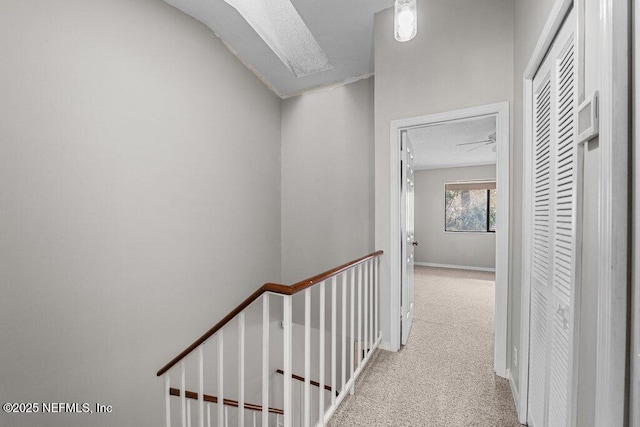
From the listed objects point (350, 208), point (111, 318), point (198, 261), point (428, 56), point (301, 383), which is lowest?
point (301, 383)

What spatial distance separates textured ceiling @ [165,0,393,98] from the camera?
233 cm

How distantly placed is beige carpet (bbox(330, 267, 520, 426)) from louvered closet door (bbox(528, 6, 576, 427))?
0.33m

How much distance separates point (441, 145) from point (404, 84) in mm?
2708

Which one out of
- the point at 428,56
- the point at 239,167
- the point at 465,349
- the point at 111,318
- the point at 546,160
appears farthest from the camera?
the point at 239,167

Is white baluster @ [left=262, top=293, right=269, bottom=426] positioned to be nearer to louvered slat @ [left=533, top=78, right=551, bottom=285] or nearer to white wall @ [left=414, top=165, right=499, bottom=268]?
louvered slat @ [left=533, top=78, right=551, bottom=285]

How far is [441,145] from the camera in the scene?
181 inches

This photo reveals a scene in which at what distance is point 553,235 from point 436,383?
1366 millimetres

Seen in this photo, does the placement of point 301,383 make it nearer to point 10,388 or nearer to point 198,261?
point 198,261

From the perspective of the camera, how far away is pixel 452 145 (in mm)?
4562

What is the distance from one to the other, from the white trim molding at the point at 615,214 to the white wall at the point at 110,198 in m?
2.62

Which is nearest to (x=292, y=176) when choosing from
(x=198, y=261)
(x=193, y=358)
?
(x=198, y=261)

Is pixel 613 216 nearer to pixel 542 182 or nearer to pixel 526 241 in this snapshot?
pixel 542 182

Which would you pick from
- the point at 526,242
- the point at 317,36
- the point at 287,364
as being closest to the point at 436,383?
the point at 526,242

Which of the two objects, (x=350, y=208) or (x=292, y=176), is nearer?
(x=350, y=208)
